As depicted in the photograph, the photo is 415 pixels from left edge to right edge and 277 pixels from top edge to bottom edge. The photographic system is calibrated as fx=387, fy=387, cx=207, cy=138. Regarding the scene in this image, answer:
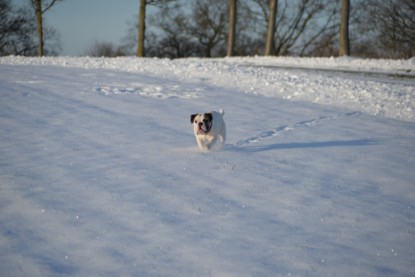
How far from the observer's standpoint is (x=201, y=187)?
5004 mm

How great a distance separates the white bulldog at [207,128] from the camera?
6367 millimetres

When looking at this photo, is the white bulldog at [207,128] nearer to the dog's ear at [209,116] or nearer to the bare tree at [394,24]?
the dog's ear at [209,116]

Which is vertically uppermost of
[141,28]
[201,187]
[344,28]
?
[344,28]

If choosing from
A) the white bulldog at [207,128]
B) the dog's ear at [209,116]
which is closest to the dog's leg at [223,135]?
the white bulldog at [207,128]

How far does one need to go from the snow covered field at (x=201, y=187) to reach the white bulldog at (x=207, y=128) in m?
0.23

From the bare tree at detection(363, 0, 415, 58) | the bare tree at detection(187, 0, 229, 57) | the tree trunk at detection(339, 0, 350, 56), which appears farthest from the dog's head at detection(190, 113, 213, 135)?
the bare tree at detection(187, 0, 229, 57)

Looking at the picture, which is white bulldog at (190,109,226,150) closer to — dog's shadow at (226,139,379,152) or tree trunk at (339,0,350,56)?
dog's shadow at (226,139,379,152)

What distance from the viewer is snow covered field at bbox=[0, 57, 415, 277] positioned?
137 inches

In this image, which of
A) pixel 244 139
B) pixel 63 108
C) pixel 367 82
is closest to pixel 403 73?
pixel 367 82

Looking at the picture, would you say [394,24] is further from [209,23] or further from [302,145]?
[302,145]

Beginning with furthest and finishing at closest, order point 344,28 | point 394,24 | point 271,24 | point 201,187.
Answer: point 394,24 → point 271,24 → point 344,28 → point 201,187

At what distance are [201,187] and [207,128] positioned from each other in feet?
5.26

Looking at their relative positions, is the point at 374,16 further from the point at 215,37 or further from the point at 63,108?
the point at 63,108

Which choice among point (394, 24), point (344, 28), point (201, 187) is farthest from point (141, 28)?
point (394, 24)
